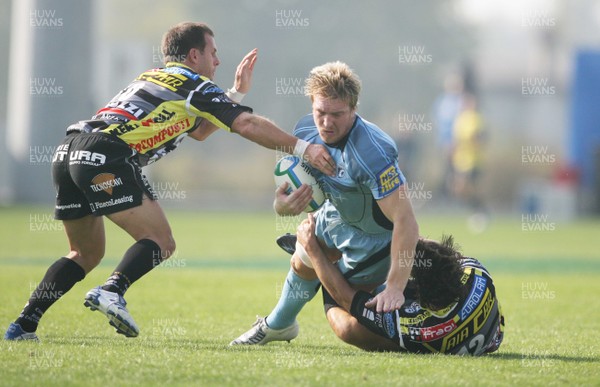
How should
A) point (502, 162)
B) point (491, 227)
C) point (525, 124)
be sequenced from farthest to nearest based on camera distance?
point (525, 124)
point (502, 162)
point (491, 227)

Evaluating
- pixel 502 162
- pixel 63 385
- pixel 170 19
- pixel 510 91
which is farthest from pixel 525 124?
pixel 63 385

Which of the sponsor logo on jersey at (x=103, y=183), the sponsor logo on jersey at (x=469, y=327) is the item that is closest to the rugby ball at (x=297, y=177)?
the sponsor logo on jersey at (x=103, y=183)

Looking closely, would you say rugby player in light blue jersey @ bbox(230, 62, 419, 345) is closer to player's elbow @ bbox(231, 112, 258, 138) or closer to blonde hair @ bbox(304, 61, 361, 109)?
blonde hair @ bbox(304, 61, 361, 109)

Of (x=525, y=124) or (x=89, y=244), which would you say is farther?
(x=525, y=124)

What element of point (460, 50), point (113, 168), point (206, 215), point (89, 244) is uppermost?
point (460, 50)

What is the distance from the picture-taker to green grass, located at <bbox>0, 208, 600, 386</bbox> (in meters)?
5.03

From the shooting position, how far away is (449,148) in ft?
78.6

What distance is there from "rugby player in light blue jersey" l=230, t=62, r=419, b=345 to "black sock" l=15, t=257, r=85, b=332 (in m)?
1.21

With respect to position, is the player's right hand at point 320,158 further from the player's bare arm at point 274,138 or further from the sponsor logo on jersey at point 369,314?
the sponsor logo on jersey at point 369,314

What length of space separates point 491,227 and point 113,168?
16.4 m

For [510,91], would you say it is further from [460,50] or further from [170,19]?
[170,19]

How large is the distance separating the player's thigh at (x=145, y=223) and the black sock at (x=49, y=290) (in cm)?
57

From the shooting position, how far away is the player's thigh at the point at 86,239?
6.45m

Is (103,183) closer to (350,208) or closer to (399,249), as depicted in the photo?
(350,208)
